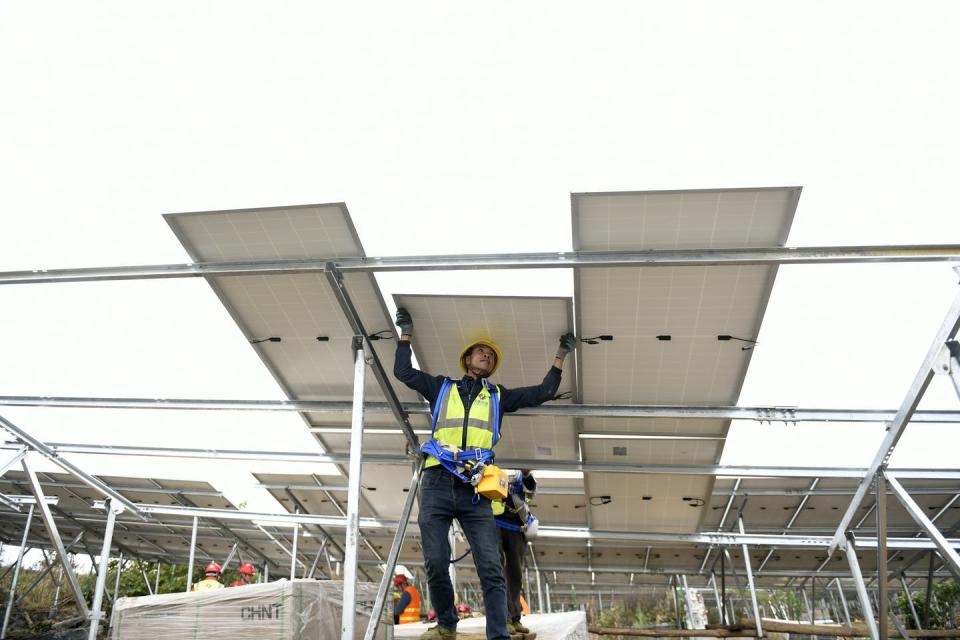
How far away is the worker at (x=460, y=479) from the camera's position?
13.2 feet

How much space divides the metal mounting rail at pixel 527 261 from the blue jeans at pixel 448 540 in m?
1.73

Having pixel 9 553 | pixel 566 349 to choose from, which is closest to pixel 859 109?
pixel 566 349

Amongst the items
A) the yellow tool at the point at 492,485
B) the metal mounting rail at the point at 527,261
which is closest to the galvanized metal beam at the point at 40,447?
the metal mounting rail at the point at 527,261

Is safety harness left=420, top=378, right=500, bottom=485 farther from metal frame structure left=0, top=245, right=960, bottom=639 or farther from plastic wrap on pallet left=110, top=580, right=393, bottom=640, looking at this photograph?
plastic wrap on pallet left=110, top=580, right=393, bottom=640

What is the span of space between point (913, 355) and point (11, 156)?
27.1 feet

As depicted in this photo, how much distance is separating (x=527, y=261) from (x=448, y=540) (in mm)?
2216

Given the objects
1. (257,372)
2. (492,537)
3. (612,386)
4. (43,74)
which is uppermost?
(43,74)

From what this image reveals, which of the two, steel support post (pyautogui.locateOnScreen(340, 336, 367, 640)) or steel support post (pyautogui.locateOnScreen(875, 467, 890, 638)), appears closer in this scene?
steel support post (pyautogui.locateOnScreen(340, 336, 367, 640))

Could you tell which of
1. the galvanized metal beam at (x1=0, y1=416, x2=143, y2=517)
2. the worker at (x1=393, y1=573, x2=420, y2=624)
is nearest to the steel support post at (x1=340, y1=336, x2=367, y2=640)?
the worker at (x1=393, y1=573, x2=420, y2=624)

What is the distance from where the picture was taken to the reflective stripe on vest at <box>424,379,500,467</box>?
4570 millimetres

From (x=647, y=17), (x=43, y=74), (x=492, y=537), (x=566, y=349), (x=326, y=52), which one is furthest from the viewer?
(x=566, y=349)

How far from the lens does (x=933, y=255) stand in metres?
4.64

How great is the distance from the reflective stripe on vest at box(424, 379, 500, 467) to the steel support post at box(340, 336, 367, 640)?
2.42 ft

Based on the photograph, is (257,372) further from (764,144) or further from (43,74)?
(764,144)
